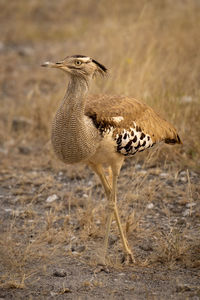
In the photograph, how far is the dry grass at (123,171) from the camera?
135 inches

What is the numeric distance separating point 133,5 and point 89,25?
129cm

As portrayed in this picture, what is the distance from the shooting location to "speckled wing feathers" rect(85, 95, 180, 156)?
3.09m

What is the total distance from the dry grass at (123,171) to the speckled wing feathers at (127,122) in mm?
384

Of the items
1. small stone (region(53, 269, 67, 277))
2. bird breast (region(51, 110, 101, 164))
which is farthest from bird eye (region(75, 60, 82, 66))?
small stone (region(53, 269, 67, 277))

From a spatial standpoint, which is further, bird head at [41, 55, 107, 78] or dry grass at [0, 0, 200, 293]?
dry grass at [0, 0, 200, 293]

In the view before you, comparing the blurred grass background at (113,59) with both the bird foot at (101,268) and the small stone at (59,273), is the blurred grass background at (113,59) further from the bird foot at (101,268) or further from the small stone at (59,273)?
the small stone at (59,273)

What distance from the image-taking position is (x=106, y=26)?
6879mm

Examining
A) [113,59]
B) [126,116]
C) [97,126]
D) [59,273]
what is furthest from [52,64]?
[113,59]

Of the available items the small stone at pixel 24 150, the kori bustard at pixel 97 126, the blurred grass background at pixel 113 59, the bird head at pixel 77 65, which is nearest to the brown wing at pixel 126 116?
the kori bustard at pixel 97 126

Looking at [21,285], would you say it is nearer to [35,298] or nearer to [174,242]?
[35,298]

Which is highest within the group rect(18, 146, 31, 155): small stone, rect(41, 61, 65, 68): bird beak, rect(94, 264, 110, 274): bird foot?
rect(41, 61, 65, 68): bird beak

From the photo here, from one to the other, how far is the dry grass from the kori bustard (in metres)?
0.38

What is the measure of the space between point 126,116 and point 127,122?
4 centimetres

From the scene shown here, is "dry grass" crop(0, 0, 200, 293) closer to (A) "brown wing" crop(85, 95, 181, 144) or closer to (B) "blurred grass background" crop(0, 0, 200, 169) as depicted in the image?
(B) "blurred grass background" crop(0, 0, 200, 169)
